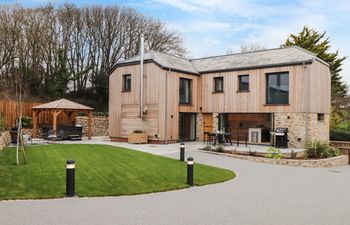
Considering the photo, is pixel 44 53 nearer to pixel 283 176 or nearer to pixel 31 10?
pixel 31 10

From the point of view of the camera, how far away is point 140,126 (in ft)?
70.9

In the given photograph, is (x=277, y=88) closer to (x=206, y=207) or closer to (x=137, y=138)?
(x=137, y=138)

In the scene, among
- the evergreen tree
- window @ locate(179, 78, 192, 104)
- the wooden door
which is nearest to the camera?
window @ locate(179, 78, 192, 104)

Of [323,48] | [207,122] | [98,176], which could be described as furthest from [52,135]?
[323,48]

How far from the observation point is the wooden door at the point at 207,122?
23.2 metres

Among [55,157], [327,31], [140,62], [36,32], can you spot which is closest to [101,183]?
[55,157]

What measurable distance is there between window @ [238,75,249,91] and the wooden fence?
44.4 feet

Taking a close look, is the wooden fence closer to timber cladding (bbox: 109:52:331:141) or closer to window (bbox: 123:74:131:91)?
timber cladding (bbox: 109:52:331:141)

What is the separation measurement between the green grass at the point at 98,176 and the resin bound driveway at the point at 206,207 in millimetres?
538

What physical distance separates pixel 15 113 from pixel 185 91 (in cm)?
1122

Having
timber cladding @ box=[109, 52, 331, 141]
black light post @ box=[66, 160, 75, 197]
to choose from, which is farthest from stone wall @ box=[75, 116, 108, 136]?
black light post @ box=[66, 160, 75, 197]

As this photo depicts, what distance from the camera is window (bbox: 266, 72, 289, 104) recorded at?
64.9ft

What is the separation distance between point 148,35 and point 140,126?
51.9ft

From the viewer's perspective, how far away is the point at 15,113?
2194cm
